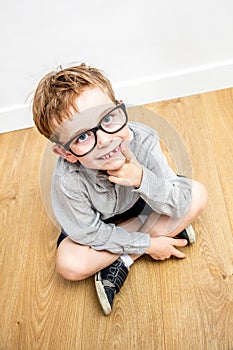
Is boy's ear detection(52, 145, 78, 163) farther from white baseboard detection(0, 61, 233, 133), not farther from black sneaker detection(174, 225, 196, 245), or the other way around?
white baseboard detection(0, 61, 233, 133)

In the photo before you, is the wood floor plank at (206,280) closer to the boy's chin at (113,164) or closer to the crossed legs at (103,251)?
the crossed legs at (103,251)

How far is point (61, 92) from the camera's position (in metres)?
0.84

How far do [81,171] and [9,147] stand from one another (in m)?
0.65

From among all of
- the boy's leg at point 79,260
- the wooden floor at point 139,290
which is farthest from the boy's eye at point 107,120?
the boy's leg at point 79,260

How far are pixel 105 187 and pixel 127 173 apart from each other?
75 millimetres

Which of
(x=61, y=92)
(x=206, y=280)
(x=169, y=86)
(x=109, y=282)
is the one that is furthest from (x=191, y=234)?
(x=169, y=86)

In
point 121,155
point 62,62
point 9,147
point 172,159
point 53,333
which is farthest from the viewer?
point 9,147

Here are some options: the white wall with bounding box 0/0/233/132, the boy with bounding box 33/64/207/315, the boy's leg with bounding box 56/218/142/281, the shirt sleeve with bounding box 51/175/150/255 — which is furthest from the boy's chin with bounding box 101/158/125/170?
the white wall with bounding box 0/0/233/132

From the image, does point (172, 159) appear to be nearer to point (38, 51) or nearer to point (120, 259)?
point (120, 259)

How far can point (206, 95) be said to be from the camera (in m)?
1.49

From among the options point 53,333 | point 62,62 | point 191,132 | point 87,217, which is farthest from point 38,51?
point 53,333

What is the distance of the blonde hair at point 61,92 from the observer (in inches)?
32.7

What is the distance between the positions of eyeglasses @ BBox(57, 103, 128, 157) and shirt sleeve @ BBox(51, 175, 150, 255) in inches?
5.4

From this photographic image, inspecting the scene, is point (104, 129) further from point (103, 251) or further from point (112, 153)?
point (103, 251)
